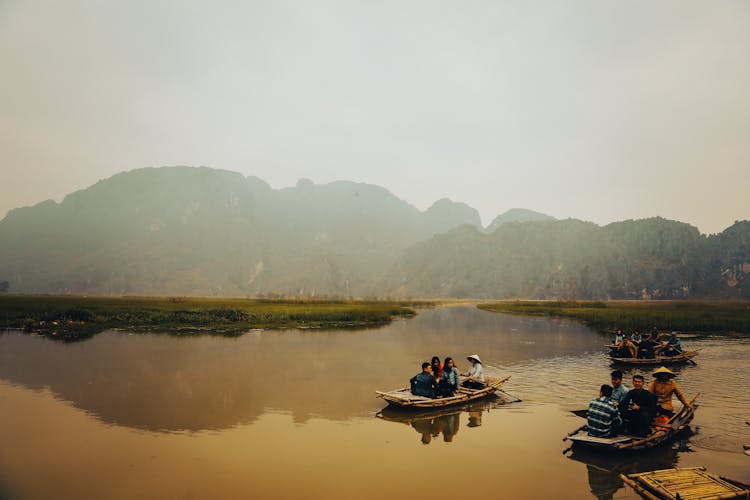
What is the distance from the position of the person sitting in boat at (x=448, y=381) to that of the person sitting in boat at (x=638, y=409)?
714 cm

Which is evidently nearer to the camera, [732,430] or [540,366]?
[732,430]

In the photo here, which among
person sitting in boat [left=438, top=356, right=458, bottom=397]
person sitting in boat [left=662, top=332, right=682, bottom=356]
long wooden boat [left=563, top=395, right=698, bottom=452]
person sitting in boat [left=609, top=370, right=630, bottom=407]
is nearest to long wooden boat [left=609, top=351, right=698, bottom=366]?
person sitting in boat [left=662, top=332, right=682, bottom=356]

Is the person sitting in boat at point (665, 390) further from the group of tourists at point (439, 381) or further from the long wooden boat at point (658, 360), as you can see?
the long wooden boat at point (658, 360)

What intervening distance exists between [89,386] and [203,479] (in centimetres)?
1596

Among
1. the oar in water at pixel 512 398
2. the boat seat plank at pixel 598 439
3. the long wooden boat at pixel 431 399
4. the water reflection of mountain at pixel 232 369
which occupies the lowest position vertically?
the water reflection of mountain at pixel 232 369

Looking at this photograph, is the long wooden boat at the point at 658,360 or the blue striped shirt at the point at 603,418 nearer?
the blue striped shirt at the point at 603,418

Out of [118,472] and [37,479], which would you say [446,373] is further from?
[37,479]

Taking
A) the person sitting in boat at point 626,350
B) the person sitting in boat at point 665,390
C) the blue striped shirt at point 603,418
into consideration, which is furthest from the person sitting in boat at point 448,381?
the person sitting in boat at point 626,350

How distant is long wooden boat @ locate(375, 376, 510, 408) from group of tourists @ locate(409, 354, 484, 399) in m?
0.28

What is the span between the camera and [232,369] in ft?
Result: 95.9

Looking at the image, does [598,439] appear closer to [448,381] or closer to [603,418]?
[603,418]

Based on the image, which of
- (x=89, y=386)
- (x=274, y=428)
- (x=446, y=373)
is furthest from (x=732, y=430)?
(x=89, y=386)

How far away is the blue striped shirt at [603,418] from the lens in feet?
45.8

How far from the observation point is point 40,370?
28203 mm
